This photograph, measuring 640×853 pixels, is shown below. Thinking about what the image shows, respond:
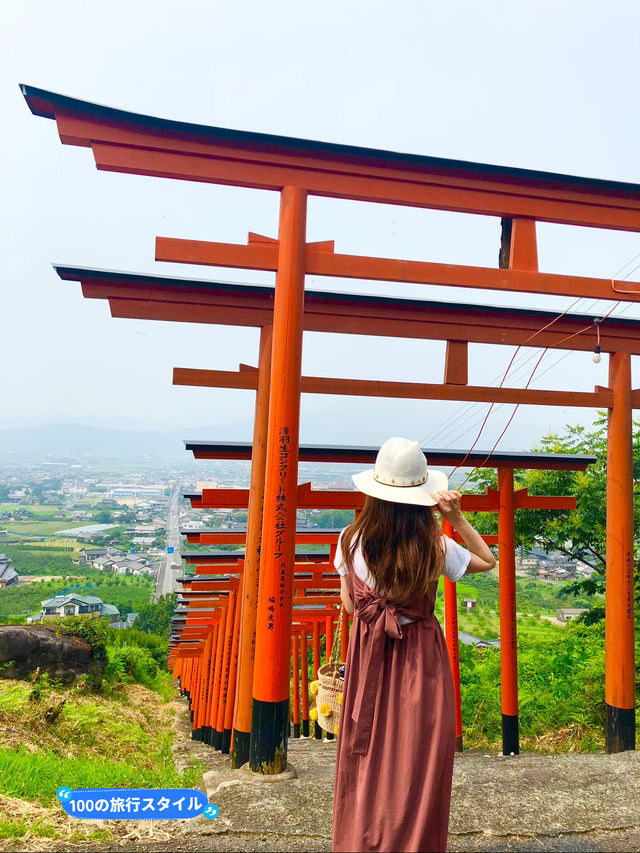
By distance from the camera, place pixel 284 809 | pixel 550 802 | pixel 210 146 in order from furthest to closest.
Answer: pixel 210 146, pixel 550 802, pixel 284 809

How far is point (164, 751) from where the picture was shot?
10484 mm

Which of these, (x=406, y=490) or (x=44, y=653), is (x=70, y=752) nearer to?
(x=44, y=653)

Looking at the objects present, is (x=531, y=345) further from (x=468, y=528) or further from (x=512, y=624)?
(x=468, y=528)

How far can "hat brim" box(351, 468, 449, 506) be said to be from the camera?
92.2 inches

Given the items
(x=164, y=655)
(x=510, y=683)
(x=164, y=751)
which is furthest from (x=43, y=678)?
(x=164, y=655)

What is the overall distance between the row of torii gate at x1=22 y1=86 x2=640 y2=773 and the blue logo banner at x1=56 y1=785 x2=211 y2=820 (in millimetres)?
800

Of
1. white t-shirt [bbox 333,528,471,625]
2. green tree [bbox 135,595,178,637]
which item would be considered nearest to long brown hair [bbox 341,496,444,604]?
white t-shirt [bbox 333,528,471,625]

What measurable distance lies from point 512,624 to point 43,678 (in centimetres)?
690

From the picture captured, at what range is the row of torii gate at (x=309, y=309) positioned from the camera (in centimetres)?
418

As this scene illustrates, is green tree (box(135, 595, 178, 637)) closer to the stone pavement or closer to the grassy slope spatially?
the grassy slope

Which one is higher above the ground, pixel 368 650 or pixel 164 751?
pixel 368 650

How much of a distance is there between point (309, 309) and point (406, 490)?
12.9 feet

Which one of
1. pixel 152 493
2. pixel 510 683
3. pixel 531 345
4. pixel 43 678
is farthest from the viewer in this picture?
pixel 152 493

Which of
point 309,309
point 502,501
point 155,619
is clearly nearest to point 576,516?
point 502,501
